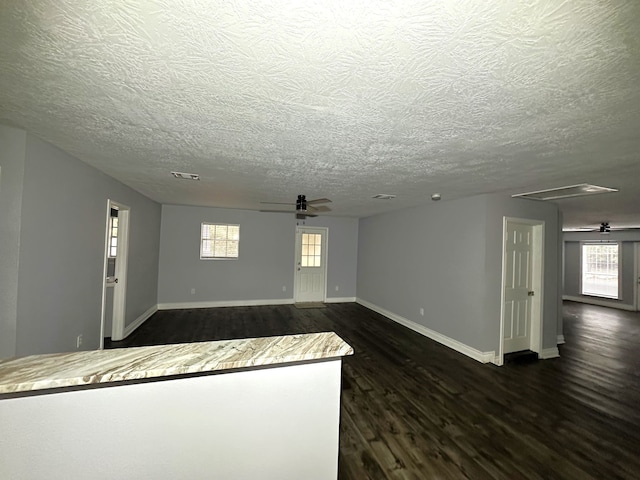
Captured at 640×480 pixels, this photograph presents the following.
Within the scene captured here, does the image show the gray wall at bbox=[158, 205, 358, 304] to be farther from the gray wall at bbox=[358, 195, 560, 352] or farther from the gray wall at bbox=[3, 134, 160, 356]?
the gray wall at bbox=[3, 134, 160, 356]

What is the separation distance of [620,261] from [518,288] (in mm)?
7235

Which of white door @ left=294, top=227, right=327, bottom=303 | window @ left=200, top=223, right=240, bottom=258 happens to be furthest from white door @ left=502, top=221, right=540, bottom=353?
window @ left=200, top=223, right=240, bottom=258

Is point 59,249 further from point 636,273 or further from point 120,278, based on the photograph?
point 636,273

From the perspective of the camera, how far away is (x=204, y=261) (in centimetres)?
607

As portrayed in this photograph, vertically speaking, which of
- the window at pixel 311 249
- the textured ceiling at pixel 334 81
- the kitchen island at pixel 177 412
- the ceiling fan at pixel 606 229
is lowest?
the kitchen island at pixel 177 412

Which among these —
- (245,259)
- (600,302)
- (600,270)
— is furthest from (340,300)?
(600,270)

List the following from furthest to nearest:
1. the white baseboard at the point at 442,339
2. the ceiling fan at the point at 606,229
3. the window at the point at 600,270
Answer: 1. the window at the point at 600,270
2. the ceiling fan at the point at 606,229
3. the white baseboard at the point at 442,339

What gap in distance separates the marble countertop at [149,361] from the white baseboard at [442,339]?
328 centimetres

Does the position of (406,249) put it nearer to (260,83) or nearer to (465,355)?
(465,355)

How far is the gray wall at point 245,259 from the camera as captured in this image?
5.85 meters

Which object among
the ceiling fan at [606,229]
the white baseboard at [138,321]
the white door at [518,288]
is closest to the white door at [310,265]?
the white baseboard at [138,321]

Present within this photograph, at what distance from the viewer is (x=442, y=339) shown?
4.22m

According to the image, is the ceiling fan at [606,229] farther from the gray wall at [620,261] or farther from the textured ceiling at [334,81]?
the textured ceiling at [334,81]

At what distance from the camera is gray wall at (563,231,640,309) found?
762 cm
